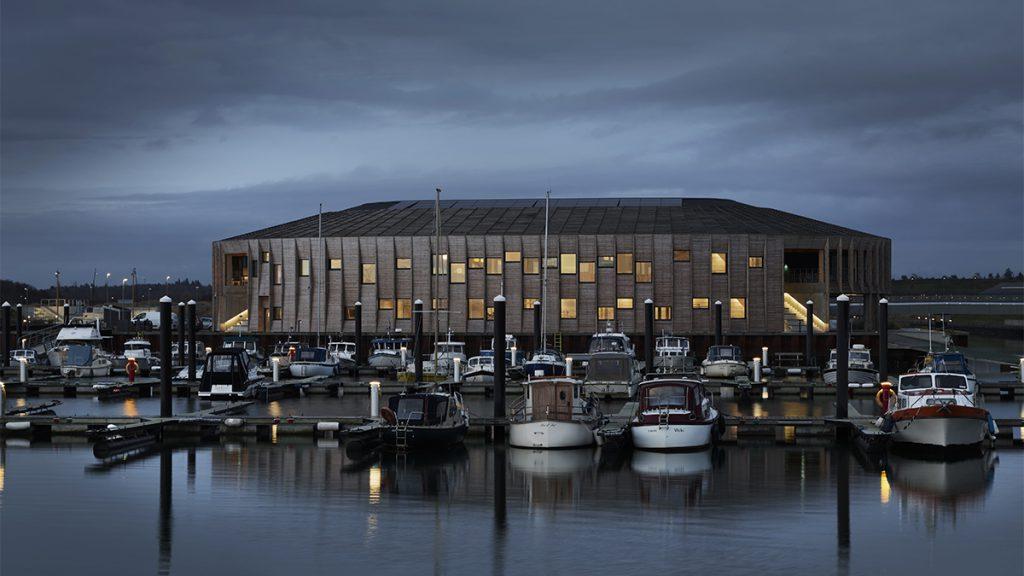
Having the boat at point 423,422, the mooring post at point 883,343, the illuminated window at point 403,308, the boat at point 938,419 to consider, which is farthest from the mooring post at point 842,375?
the illuminated window at point 403,308

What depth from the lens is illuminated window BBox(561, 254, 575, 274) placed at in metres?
97.6

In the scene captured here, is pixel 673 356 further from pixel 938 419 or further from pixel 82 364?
pixel 82 364

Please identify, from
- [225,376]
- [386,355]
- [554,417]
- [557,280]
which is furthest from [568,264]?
[554,417]

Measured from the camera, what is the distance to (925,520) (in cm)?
2914

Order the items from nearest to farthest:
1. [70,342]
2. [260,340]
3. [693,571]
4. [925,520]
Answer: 1. [693,571]
2. [925,520]
3. [70,342]
4. [260,340]

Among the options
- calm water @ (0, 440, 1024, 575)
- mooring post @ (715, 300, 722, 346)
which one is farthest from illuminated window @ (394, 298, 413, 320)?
calm water @ (0, 440, 1024, 575)

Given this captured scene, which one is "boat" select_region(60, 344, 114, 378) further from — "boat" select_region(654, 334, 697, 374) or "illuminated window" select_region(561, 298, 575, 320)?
"illuminated window" select_region(561, 298, 575, 320)

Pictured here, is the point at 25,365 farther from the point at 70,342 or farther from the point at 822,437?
the point at 822,437

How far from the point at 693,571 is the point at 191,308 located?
58.4 meters

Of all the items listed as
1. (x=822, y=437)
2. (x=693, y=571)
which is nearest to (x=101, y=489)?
(x=693, y=571)

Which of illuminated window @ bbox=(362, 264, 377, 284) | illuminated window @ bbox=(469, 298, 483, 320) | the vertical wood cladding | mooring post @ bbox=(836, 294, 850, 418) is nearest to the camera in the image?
mooring post @ bbox=(836, 294, 850, 418)

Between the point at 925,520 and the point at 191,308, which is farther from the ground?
the point at 191,308

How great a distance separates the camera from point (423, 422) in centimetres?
4094

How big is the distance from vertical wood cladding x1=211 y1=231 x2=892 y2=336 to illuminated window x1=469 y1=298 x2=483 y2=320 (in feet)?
1.37
